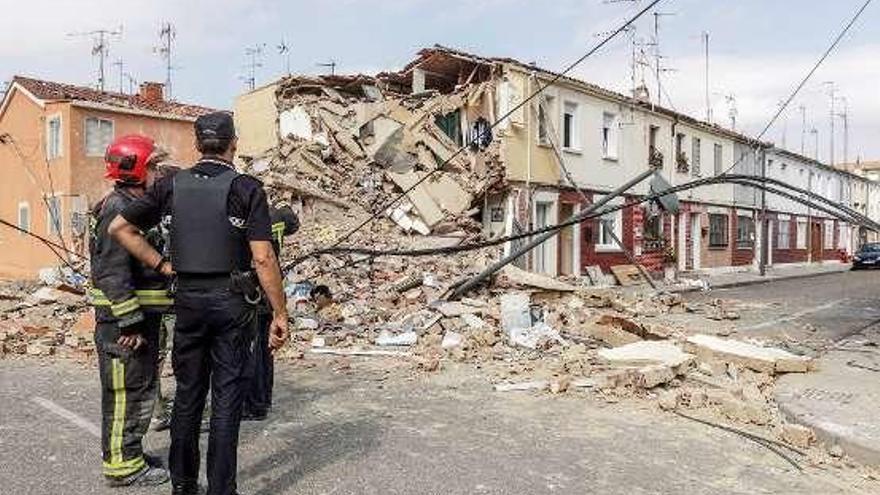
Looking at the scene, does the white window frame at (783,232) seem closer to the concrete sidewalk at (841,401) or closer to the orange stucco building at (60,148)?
the orange stucco building at (60,148)

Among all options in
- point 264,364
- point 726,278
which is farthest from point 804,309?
point 264,364

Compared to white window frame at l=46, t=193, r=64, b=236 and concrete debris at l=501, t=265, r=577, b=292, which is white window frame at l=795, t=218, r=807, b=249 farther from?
white window frame at l=46, t=193, r=64, b=236

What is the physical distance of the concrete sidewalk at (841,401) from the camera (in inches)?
220

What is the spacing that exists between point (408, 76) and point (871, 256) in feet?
91.6

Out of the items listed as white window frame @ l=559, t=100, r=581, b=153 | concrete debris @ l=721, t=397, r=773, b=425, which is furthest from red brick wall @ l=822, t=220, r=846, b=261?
concrete debris @ l=721, t=397, r=773, b=425

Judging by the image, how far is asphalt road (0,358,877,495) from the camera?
4.57 meters

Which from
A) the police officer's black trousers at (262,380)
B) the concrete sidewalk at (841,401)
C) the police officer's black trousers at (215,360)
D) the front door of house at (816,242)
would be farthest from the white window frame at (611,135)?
the front door of house at (816,242)

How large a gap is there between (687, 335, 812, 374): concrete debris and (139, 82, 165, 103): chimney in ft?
77.9

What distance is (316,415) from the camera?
6.33m

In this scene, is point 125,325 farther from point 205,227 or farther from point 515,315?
point 515,315

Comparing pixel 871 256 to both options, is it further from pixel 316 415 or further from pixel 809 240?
pixel 316 415

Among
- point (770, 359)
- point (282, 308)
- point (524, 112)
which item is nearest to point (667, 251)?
point (524, 112)

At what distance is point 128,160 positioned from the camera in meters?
4.38

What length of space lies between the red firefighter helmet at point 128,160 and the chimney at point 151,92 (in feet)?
81.7
